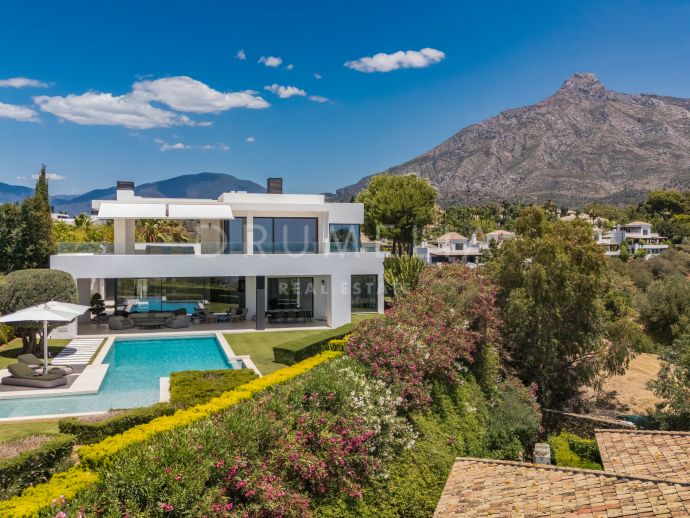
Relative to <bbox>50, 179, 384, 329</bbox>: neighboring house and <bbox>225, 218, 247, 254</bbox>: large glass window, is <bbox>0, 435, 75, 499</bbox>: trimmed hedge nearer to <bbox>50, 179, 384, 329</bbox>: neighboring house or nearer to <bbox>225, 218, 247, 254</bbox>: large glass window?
→ <bbox>50, 179, 384, 329</bbox>: neighboring house

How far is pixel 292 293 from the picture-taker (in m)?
34.6

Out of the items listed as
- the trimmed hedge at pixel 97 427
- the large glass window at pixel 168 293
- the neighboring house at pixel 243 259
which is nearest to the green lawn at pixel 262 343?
the neighboring house at pixel 243 259

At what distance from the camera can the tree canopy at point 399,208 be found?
56.8 metres

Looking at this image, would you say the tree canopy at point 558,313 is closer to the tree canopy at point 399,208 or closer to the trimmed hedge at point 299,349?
the trimmed hedge at point 299,349

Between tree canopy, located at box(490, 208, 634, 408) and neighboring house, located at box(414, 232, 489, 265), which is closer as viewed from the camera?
tree canopy, located at box(490, 208, 634, 408)

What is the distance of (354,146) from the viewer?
82.0m

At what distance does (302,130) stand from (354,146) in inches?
344

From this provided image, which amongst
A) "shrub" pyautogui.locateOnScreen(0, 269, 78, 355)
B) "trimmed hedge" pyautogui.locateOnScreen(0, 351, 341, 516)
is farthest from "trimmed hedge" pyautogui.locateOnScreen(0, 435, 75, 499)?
"shrub" pyautogui.locateOnScreen(0, 269, 78, 355)

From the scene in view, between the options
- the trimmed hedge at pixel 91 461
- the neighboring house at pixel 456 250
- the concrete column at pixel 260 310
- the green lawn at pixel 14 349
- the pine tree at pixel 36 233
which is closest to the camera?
the trimmed hedge at pixel 91 461

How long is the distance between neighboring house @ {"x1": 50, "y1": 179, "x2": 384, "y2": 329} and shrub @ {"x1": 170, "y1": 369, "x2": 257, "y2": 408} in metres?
12.3

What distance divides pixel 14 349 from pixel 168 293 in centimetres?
884

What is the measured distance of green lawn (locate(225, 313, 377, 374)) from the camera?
22531 millimetres

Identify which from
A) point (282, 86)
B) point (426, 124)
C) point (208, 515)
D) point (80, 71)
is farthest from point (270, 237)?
point (282, 86)

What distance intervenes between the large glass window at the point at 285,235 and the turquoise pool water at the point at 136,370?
20.3 feet
